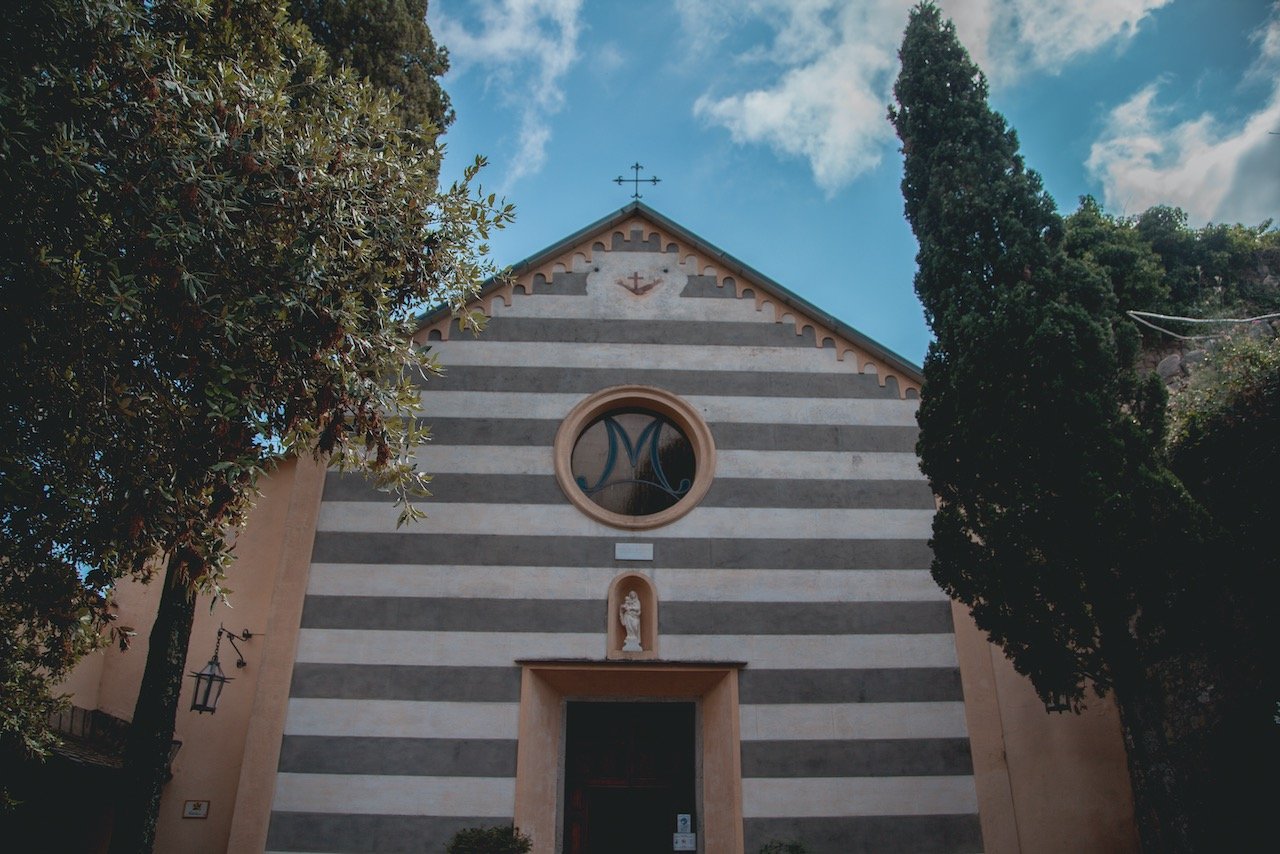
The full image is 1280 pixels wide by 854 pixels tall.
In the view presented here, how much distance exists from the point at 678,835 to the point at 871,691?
9.33 ft

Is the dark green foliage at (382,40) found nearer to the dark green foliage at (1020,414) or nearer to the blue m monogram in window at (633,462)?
the blue m monogram in window at (633,462)

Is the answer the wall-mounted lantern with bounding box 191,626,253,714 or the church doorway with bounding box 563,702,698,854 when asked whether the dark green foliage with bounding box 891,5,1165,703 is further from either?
the wall-mounted lantern with bounding box 191,626,253,714

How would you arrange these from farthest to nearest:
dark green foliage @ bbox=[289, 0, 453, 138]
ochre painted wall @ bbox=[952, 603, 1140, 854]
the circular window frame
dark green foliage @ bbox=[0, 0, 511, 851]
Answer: dark green foliage @ bbox=[289, 0, 453, 138]
the circular window frame
ochre painted wall @ bbox=[952, 603, 1140, 854]
dark green foliage @ bbox=[0, 0, 511, 851]

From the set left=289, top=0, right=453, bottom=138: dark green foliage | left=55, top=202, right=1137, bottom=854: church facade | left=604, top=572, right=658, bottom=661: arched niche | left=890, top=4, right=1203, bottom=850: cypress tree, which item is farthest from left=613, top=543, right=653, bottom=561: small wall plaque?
left=289, top=0, right=453, bottom=138: dark green foliage

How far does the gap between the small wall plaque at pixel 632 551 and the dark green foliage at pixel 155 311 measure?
377 centimetres

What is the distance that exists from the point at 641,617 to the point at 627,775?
1906mm

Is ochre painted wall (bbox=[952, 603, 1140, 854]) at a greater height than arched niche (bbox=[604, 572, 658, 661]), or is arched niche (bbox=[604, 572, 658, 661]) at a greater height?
arched niche (bbox=[604, 572, 658, 661])

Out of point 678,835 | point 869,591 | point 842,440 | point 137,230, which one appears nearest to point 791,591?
point 869,591

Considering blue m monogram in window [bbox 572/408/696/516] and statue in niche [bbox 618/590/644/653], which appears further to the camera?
blue m monogram in window [bbox 572/408/696/516]

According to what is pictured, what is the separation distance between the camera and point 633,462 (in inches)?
490

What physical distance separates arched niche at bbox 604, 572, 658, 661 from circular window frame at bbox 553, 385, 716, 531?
698 millimetres

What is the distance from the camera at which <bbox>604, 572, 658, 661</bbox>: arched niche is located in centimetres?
1098

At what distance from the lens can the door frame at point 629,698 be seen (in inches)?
408

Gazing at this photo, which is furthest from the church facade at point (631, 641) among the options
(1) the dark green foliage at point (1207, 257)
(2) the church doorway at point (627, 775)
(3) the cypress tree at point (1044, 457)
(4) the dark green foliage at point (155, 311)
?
(1) the dark green foliage at point (1207, 257)
